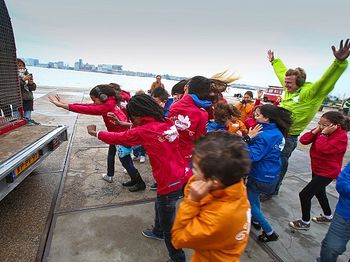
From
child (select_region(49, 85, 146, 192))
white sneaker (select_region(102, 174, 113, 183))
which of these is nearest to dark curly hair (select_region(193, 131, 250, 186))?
child (select_region(49, 85, 146, 192))

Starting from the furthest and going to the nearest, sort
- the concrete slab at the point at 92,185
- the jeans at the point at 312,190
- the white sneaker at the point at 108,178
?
the white sneaker at the point at 108,178 < the concrete slab at the point at 92,185 < the jeans at the point at 312,190

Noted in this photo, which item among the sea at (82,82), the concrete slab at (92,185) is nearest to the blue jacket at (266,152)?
the concrete slab at (92,185)

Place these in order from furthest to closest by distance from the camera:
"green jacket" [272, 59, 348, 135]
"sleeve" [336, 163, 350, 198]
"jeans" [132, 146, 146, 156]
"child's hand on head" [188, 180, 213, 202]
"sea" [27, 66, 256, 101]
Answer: "sea" [27, 66, 256, 101] → "jeans" [132, 146, 146, 156] → "green jacket" [272, 59, 348, 135] → "sleeve" [336, 163, 350, 198] → "child's hand on head" [188, 180, 213, 202]

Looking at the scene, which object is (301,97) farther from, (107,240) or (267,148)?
(107,240)

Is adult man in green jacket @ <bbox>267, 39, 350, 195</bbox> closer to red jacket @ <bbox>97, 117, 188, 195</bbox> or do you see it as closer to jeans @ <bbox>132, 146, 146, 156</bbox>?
red jacket @ <bbox>97, 117, 188, 195</bbox>

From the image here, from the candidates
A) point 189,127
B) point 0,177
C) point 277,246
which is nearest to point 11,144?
point 0,177

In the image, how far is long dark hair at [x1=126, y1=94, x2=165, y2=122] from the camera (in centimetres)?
212

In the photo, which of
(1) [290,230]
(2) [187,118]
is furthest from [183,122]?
(1) [290,230]

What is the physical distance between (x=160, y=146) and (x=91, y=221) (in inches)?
61.8

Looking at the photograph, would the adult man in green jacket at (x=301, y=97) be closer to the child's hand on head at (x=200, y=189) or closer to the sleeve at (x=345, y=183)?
the sleeve at (x=345, y=183)

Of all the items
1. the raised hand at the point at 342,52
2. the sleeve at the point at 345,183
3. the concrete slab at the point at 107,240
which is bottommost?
the concrete slab at the point at 107,240

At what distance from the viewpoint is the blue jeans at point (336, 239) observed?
201 cm

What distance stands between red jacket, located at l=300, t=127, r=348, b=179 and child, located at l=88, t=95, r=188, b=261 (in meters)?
1.81

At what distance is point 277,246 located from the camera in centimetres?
274
